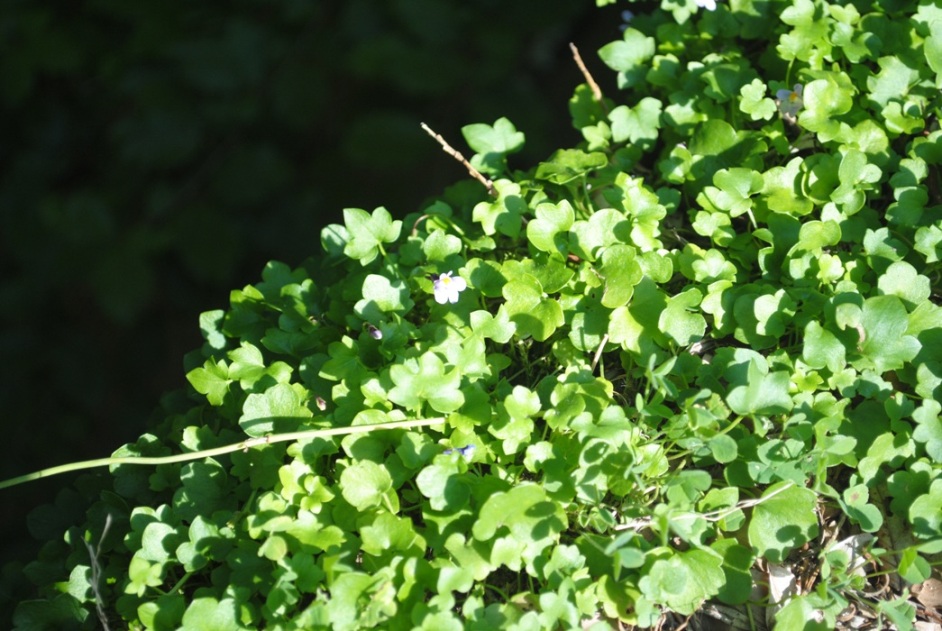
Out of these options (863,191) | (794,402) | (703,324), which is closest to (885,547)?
(794,402)

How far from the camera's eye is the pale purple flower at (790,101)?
1646 mm

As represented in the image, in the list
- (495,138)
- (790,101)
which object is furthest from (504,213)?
(790,101)

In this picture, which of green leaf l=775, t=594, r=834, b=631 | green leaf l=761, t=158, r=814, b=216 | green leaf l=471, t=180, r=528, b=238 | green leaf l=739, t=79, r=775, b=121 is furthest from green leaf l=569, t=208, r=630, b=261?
green leaf l=775, t=594, r=834, b=631

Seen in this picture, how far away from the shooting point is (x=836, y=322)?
4.30ft

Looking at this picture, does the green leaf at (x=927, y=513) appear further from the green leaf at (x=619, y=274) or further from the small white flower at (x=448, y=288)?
the small white flower at (x=448, y=288)

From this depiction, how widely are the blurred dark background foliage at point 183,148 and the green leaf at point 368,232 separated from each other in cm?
164

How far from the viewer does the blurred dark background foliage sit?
309 centimetres

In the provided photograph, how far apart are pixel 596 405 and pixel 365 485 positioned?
0.34m

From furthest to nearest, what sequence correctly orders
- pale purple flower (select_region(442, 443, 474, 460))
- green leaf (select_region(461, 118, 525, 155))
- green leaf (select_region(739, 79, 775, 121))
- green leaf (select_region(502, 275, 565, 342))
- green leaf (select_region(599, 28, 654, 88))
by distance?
green leaf (select_region(599, 28, 654, 88)) → green leaf (select_region(461, 118, 525, 155)) → green leaf (select_region(739, 79, 775, 121)) → green leaf (select_region(502, 275, 565, 342)) → pale purple flower (select_region(442, 443, 474, 460))

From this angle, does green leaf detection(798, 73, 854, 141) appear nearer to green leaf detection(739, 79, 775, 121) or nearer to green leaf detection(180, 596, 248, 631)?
green leaf detection(739, 79, 775, 121)

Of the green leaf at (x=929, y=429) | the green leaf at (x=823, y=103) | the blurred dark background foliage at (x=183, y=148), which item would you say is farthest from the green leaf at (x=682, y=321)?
the blurred dark background foliage at (x=183, y=148)

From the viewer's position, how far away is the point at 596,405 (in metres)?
1.27

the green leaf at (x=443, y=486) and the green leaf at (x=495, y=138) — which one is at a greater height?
the green leaf at (x=495, y=138)

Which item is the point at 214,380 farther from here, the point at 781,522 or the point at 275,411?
the point at 781,522
